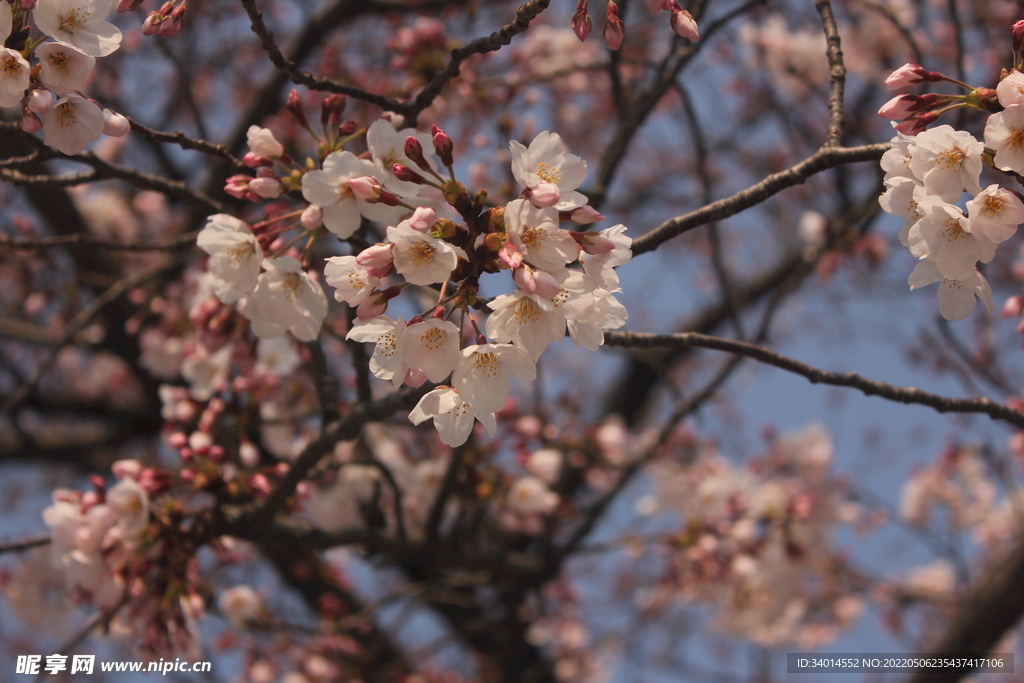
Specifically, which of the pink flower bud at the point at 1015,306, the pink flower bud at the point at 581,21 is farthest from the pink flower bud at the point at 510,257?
the pink flower bud at the point at 1015,306

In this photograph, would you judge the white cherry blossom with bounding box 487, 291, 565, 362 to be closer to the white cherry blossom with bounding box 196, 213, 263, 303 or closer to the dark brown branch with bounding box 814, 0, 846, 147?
the white cherry blossom with bounding box 196, 213, 263, 303

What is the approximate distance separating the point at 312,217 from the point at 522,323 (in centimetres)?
51

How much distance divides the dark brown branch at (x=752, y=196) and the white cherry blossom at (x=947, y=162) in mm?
214

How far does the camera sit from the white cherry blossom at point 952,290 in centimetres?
142

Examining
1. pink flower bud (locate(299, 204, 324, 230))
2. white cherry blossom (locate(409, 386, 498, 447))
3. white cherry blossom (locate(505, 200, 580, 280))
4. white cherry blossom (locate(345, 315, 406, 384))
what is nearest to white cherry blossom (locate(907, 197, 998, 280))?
white cherry blossom (locate(505, 200, 580, 280))

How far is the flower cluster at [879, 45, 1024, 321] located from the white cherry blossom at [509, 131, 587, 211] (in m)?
0.61

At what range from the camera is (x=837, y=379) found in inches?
65.8

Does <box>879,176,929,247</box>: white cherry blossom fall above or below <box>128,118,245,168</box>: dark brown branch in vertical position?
below

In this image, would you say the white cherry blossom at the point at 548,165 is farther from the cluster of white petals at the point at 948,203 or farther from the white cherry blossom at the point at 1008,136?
the white cherry blossom at the point at 1008,136

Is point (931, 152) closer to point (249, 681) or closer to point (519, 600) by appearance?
point (519, 600)

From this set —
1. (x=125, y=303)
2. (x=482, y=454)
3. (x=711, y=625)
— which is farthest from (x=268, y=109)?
(x=711, y=625)

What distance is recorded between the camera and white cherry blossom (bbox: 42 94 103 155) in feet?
4.60

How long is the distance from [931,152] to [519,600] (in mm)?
3421

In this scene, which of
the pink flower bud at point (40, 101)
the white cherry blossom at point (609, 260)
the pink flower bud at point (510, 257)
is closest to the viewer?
the pink flower bud at point (510, 257)
